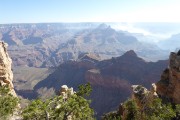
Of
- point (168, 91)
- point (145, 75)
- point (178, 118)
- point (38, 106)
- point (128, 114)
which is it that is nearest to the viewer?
point (38, 106)

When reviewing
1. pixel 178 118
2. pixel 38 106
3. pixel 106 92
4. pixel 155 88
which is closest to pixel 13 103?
pixel 38 106

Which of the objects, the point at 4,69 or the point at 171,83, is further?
the point at 4,69

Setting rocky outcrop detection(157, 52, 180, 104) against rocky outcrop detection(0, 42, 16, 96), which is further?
rocky outcrop detection(0, 42, 16, 96)

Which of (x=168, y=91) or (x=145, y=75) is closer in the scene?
(x=168, y=91)

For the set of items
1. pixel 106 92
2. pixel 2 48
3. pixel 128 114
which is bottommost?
pixel 106 92

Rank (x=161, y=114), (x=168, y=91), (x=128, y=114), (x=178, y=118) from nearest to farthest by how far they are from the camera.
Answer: (x=161, y=114) → (x=178, y=118) → (x=128, y=114) → (x=168, y=91)

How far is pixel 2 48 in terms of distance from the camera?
6391 cm

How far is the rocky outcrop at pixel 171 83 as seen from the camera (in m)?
58.4

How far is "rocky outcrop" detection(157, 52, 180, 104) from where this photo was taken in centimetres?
5841

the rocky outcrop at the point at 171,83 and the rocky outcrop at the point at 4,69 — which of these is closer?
the rocky outcrop at the point at 171,83

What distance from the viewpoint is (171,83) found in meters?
60.5

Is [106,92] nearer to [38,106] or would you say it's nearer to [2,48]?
[2,48]

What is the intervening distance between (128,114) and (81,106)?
19.0 m

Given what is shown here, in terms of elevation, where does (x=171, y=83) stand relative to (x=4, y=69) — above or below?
below
